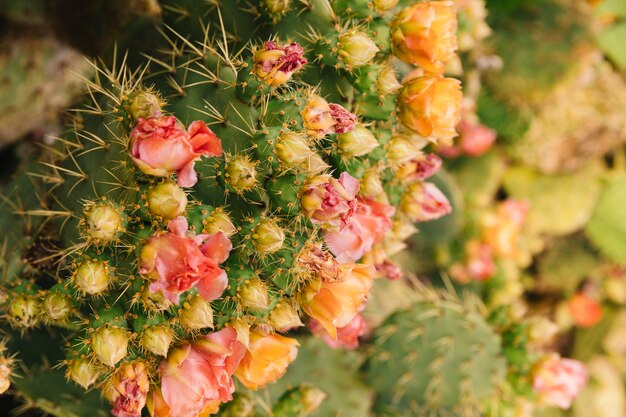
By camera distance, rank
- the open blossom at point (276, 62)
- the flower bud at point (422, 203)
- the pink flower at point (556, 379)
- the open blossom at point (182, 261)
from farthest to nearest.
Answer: the pink flower at point (556, 379) < the flower bud at point (422, 203) < the open blossom at point (276, 62) < the open blossom at point (182, 261)

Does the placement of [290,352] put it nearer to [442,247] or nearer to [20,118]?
[20,118]

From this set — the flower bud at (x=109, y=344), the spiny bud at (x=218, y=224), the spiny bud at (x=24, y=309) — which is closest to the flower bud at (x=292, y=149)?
the spiny bud at (x=218, y=224)

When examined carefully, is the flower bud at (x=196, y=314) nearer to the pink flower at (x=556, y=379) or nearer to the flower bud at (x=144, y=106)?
the flower bud at (x=144, y=106)

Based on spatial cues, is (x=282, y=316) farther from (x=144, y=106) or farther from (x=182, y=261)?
(x=144, y=106)

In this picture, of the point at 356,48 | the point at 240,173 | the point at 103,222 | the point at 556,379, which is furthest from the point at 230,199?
the point at 556,379

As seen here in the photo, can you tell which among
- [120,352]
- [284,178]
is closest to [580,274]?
[284,178]

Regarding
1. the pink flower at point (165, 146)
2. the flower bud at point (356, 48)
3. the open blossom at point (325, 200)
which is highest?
the flower bud at point (356, 48)
